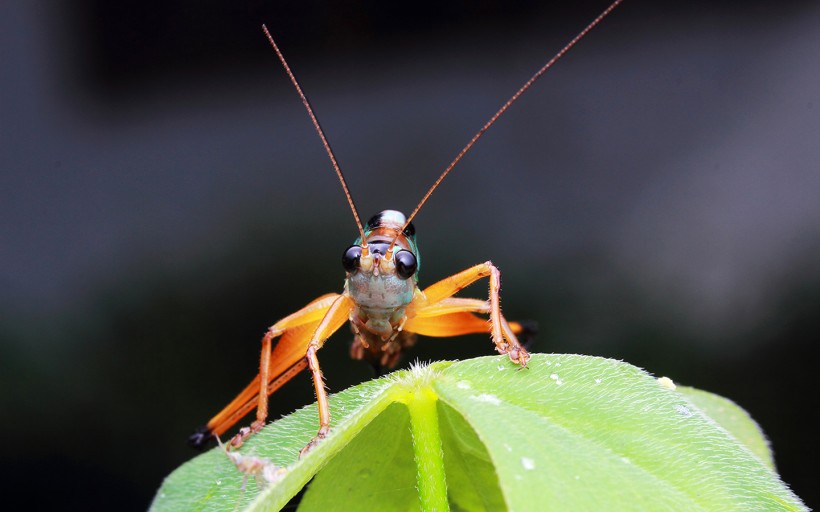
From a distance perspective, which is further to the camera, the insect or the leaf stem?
the insect

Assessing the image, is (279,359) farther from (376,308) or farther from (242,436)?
(242,436)

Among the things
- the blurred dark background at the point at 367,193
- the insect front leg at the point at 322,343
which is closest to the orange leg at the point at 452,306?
the insect front leg at the point at 322,343

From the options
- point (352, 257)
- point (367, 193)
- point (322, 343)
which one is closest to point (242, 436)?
point (322, 343)

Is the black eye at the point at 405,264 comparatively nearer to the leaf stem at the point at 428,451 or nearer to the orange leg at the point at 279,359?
the orange leg at the point at 279,359

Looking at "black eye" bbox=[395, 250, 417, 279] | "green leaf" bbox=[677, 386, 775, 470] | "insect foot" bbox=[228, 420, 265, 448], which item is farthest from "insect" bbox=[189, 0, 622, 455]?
"green leaf" bbox=[677, 386, 775, 470]

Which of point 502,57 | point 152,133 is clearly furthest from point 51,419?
point 502,57

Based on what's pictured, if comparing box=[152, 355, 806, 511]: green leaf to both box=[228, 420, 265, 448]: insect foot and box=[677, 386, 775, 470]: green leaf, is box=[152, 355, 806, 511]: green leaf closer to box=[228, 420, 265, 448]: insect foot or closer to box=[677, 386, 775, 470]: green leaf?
box=[228, 420, 265, 448]: insect foot

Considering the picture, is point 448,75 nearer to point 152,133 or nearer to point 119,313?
point 152,133

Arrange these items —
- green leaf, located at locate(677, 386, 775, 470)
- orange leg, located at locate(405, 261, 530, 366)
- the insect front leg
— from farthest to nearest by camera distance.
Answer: orange leg, located at locate(405, 261, 530, 366)
green leaf, located at locate(677, 386, 775, 470)
the insect front leg
